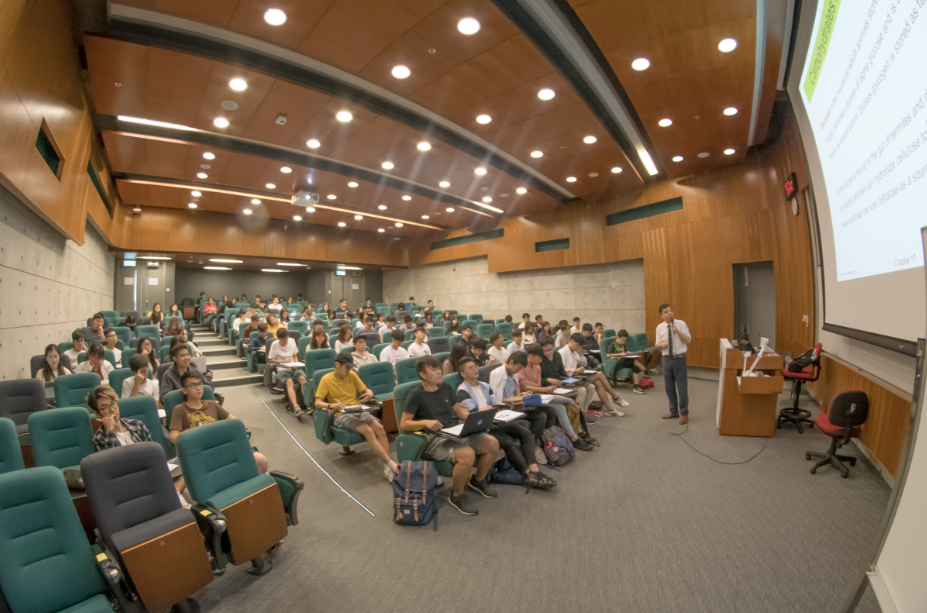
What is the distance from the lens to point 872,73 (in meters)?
1.91

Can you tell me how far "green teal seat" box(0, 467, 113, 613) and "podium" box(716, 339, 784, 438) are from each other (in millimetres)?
5707

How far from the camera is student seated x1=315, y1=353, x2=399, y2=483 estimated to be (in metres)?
3.92

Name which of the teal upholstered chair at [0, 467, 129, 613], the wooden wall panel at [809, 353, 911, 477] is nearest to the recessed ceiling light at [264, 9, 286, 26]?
the teal upholstered chair at [0, 467, 129, 613]

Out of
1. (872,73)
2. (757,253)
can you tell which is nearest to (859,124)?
(872,73)

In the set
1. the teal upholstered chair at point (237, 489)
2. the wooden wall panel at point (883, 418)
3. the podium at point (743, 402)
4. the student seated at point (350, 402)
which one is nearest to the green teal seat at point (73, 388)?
the student seated at point (350, 402)

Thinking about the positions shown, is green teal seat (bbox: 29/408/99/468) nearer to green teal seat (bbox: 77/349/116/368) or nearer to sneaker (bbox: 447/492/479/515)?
sneaker (bbox: 447/492/479/515)

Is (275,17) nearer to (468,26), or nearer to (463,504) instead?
(468,26)

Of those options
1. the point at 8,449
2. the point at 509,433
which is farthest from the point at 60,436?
the point at 509,433

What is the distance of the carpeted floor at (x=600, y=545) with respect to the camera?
2.23 metres

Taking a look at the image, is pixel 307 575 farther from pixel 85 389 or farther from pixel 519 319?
pixel 519 319

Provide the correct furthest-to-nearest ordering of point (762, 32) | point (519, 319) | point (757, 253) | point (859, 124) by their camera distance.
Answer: point (519, 319)
point (757, 253)
point (762, 32)
point (859, 124)

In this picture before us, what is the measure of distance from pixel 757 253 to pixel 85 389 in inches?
434

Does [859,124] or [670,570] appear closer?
[859,124]

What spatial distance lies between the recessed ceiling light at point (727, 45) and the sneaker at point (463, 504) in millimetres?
5682
